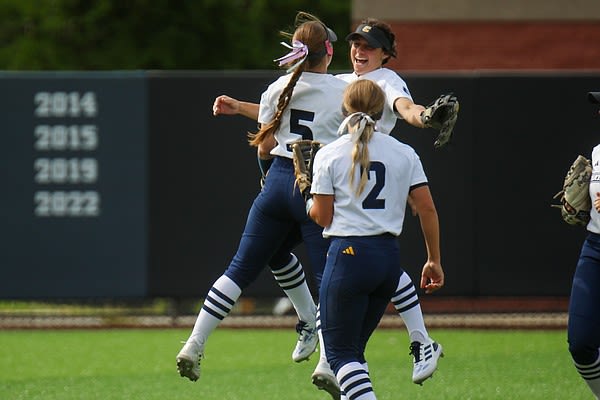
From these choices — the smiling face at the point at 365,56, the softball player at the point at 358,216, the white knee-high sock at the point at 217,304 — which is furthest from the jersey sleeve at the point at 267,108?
the softball player at the point at 358,216

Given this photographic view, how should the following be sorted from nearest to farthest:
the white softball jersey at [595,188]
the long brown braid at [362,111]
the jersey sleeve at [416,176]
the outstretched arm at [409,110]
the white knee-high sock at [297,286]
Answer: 1. the long brown braid at [362,111]
2. the jersey sleeve at [416,176]
3. the outstretched arm at [409,110]
4. the white softball jersey at [595,188]
5. the white knee-high sock at [297,286]

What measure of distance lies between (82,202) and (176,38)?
7936 millimetres

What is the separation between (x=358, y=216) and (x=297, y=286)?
2046 millimetres

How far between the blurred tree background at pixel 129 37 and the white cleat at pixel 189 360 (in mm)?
12672

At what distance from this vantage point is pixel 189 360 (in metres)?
7.80

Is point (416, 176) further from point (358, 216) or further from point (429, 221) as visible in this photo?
point (358, 216)

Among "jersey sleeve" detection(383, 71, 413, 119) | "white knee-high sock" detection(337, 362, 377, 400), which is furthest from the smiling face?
"white knee-high sock" detection(337, 362, 377, 400)

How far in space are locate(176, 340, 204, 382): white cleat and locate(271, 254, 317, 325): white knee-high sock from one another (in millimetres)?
832

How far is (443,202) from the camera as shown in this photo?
42.4ft

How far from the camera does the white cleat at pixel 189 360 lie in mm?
7797

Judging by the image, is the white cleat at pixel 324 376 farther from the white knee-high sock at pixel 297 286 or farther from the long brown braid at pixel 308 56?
the long brown braid at pixel 308 56

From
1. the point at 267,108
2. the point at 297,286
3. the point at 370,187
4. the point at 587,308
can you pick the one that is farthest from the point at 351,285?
the point at 297,286

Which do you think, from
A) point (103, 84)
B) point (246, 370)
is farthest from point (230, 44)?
point (246, 370)

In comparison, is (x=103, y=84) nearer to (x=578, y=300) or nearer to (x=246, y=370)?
(x=246, y=370)
